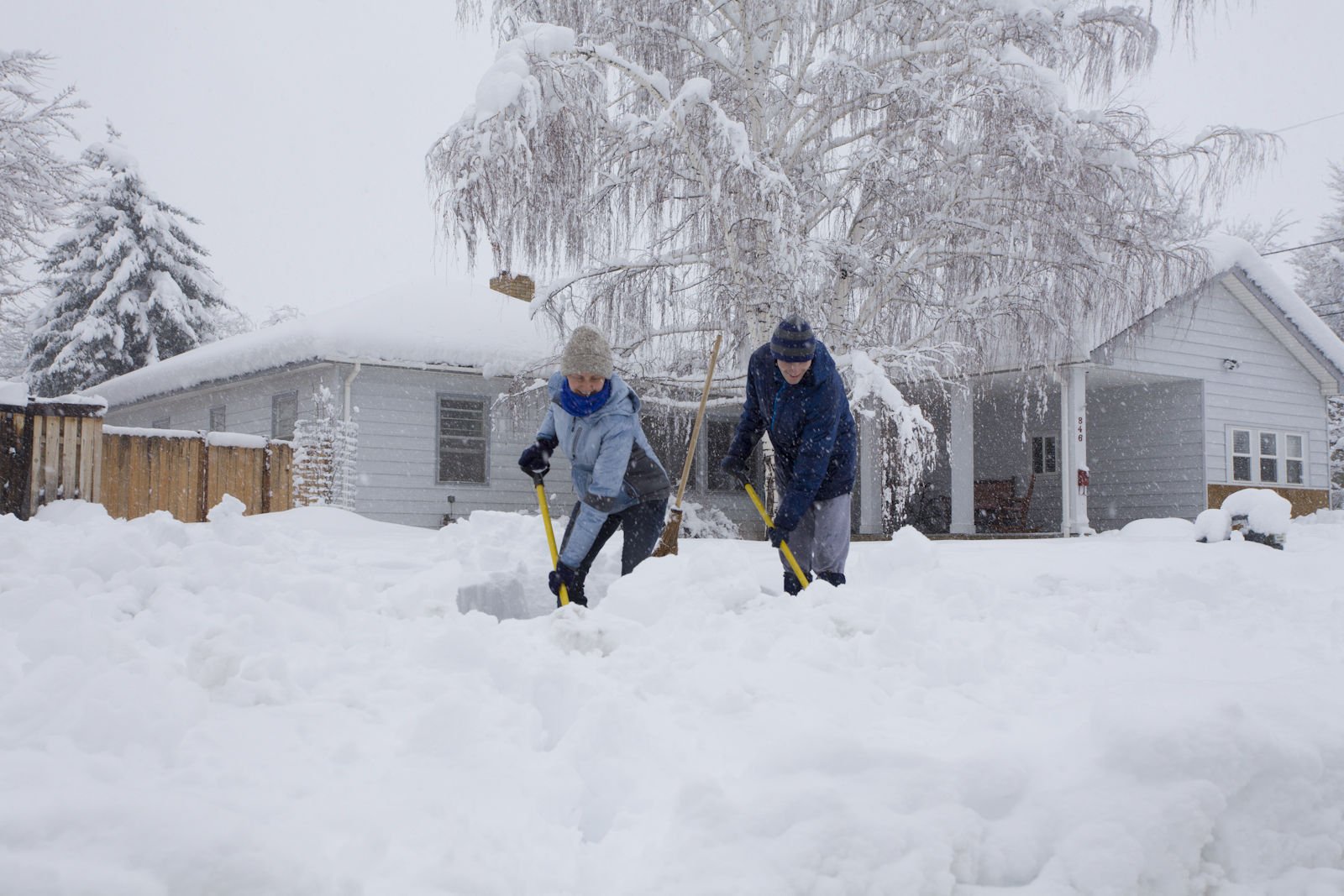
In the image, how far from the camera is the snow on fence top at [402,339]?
13.0m

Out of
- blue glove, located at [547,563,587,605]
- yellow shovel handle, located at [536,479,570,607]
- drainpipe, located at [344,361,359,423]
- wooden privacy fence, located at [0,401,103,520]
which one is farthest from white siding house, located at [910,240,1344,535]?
wooden privacy fence, located at [0,401,103,520]

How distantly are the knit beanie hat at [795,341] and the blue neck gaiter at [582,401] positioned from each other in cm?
83

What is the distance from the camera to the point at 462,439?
558 inches

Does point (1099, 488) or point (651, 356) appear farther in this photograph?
point (1099, 488)

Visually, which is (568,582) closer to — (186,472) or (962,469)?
(186,472)

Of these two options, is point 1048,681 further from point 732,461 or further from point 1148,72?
point 1148,72

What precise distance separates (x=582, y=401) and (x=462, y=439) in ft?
32.0

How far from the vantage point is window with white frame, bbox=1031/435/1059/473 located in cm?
1789

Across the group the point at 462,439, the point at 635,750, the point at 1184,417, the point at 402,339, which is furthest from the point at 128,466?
the point at 1184,417

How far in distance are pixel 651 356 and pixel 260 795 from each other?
379 inches

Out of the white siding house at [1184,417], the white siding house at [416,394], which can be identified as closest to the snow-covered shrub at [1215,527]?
the white siding house at [1184,417]

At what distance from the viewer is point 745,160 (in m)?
9.14

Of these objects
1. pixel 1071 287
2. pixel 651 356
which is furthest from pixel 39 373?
pixel 1071 287

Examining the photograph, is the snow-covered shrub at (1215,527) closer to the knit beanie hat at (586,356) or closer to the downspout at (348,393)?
the knit beanie hat at (586,356)
